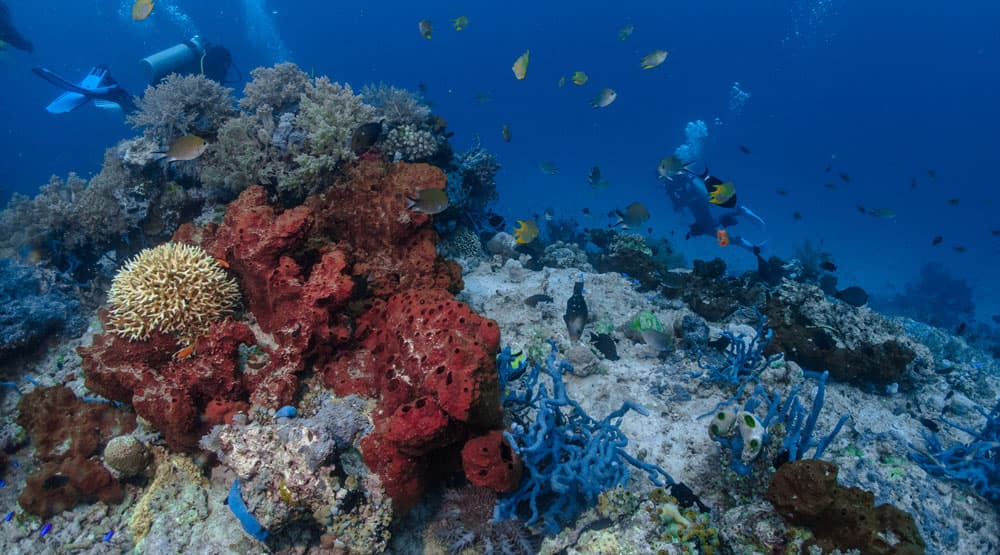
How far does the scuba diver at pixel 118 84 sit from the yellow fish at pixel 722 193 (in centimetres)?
950

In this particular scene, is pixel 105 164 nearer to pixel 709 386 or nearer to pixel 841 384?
pixel 709 386

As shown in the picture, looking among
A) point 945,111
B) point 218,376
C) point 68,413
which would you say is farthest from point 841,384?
point 945,111

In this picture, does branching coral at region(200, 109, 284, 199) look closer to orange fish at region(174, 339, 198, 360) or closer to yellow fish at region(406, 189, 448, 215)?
yellow fish at region(406, 189, 448, 215)

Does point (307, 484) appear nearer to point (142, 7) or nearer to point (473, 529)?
point (473, 529)

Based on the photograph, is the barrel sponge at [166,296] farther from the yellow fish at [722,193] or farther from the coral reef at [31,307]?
the yellow fish at [722,193]

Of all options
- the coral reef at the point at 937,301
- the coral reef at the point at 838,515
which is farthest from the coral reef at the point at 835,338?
the coral reef at the point at 937,301

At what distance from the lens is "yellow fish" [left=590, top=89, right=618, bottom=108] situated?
29.9 feet

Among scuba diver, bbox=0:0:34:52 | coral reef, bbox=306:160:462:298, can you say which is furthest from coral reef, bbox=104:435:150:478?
scuba diver, bbox=0:0:34:52

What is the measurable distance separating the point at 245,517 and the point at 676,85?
98.4 meters

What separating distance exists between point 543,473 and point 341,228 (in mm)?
3305

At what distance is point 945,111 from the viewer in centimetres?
7181

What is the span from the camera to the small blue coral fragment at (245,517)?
2.78 metres

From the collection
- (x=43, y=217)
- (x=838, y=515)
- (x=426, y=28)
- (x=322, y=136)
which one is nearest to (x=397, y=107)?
(x=322, y=136)

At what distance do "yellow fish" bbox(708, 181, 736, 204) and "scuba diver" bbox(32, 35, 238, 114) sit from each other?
374 inches
